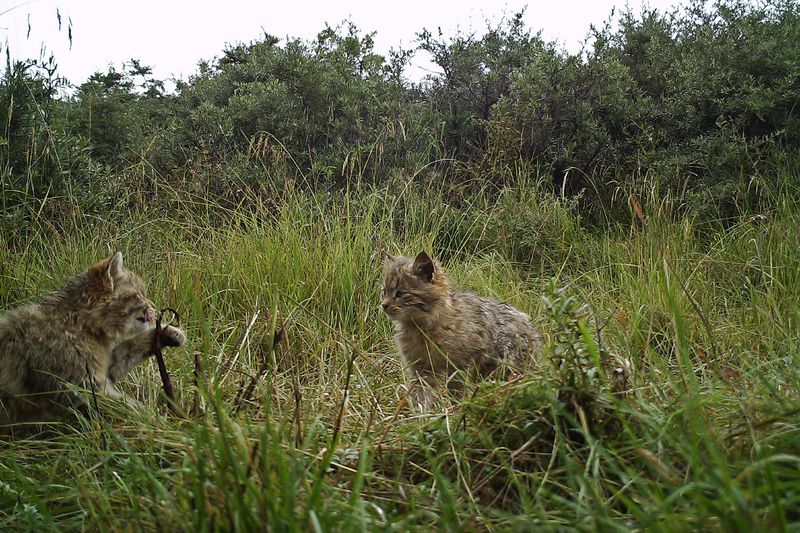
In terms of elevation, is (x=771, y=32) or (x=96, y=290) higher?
(x=771, y=32)

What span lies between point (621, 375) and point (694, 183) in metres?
5.84

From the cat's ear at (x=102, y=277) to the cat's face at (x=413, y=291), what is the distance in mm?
1650

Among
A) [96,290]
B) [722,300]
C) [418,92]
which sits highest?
[418,92]

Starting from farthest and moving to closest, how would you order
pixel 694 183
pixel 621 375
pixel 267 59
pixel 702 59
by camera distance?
pixel 267 59 < pixel 702 59 < pixel 694 183 < pixel 621 375

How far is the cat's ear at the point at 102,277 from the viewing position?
375cm

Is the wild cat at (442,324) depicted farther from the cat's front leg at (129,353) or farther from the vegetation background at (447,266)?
the cat's front leg at (129,353)

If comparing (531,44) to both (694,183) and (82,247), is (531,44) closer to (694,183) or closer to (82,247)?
(694,183)

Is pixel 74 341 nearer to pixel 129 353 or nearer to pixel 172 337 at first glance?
pixel 129 353

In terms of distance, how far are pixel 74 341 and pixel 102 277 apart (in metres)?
0.41

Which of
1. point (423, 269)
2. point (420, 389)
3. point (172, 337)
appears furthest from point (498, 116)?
point (172, 337)

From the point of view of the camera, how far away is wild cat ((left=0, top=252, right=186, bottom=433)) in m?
3.35

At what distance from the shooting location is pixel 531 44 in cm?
1011

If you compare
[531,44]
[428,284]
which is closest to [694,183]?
[531,44]

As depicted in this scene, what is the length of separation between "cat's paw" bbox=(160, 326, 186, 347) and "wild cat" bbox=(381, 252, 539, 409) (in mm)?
1327
